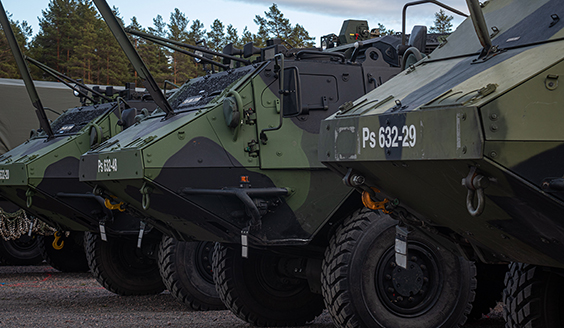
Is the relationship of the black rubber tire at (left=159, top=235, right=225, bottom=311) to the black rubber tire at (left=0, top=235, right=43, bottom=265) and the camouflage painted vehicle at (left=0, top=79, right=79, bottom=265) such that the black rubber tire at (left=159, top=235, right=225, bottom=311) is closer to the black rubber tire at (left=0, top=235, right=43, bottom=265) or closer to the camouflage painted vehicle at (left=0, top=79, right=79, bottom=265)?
the camouflage painted vehicle at (left=0, top=79, right=79, bottom=265)

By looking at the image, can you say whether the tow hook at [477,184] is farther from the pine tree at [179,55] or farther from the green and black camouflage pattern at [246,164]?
the pine tree at [179,55]

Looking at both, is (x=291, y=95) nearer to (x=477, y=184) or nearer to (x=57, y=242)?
(x=477, y=184)

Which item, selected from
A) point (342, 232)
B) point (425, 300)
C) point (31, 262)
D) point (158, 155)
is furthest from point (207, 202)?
point (31, 262)

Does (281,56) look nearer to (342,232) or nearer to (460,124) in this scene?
(342,232)

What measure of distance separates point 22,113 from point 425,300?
1191 cm

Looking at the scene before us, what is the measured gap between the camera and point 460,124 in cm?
300

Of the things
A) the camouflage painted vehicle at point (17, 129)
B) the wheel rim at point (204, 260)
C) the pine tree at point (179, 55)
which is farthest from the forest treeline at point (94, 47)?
the wheel rim at point (204, 260)

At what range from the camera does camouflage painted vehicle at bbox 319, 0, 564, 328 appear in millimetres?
2910

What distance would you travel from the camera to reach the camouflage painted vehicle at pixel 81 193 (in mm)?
9328

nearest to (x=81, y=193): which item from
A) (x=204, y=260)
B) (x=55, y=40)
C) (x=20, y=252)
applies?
(x=204, y=260)

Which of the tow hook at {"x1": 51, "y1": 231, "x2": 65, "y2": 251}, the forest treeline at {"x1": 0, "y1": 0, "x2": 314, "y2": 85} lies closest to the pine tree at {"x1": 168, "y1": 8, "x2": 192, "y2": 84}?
the forest treeline at {"x1": 0, "y1": 0, "x2": 314, "y2": 85}

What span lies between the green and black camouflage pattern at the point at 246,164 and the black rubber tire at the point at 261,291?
439mm

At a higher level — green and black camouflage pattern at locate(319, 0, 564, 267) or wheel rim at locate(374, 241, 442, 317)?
green and black camouflage pattern at locate(319, 0, 564, 267)

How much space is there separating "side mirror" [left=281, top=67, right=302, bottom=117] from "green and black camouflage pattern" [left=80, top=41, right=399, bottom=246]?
0.01 meters
